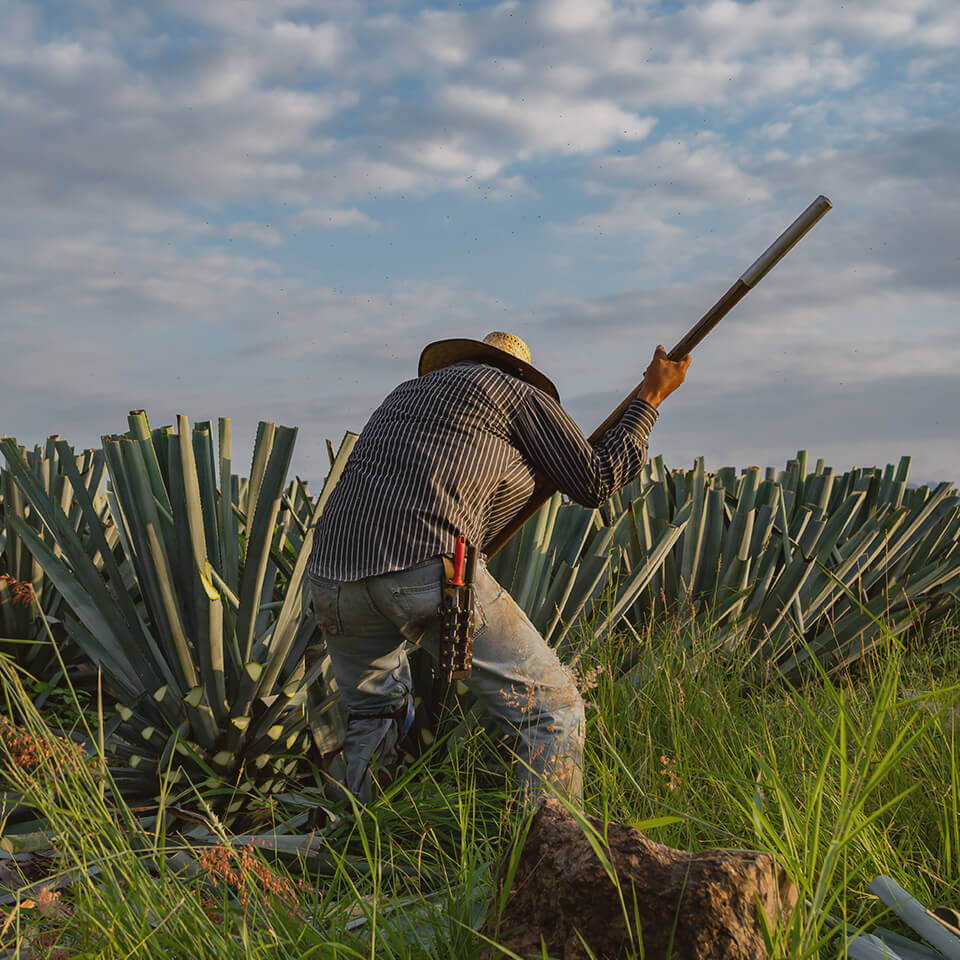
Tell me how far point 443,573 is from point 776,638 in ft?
10.1

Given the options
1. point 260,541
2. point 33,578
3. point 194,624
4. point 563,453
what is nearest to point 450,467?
point 563,453

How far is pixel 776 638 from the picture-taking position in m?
5.50

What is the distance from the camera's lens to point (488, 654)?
3.14 metres

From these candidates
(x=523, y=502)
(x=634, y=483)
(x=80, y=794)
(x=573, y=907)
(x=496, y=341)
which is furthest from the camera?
(x=634, y=483)

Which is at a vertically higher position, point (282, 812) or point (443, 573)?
point (443, 573)

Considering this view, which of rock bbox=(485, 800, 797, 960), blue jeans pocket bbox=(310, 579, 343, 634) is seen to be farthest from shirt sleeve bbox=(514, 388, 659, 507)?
rock bbox=(485, 800, 797, 960)

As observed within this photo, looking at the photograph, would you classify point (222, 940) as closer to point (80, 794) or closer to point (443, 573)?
point (80, 794)

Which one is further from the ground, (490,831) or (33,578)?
(33,578)

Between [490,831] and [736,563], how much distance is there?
2419 millimetres

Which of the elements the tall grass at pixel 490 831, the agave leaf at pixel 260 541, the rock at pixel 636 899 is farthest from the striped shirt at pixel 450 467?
the rock at pixel 636 899

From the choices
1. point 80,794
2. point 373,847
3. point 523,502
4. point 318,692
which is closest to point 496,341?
point 523,502

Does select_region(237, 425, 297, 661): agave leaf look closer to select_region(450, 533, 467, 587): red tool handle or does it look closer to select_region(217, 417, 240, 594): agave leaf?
select_region(217, 417, 240, 594): agave leaf

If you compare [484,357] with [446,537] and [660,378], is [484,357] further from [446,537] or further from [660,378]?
[446,537]

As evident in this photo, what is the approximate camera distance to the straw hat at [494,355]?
11.8 ft
